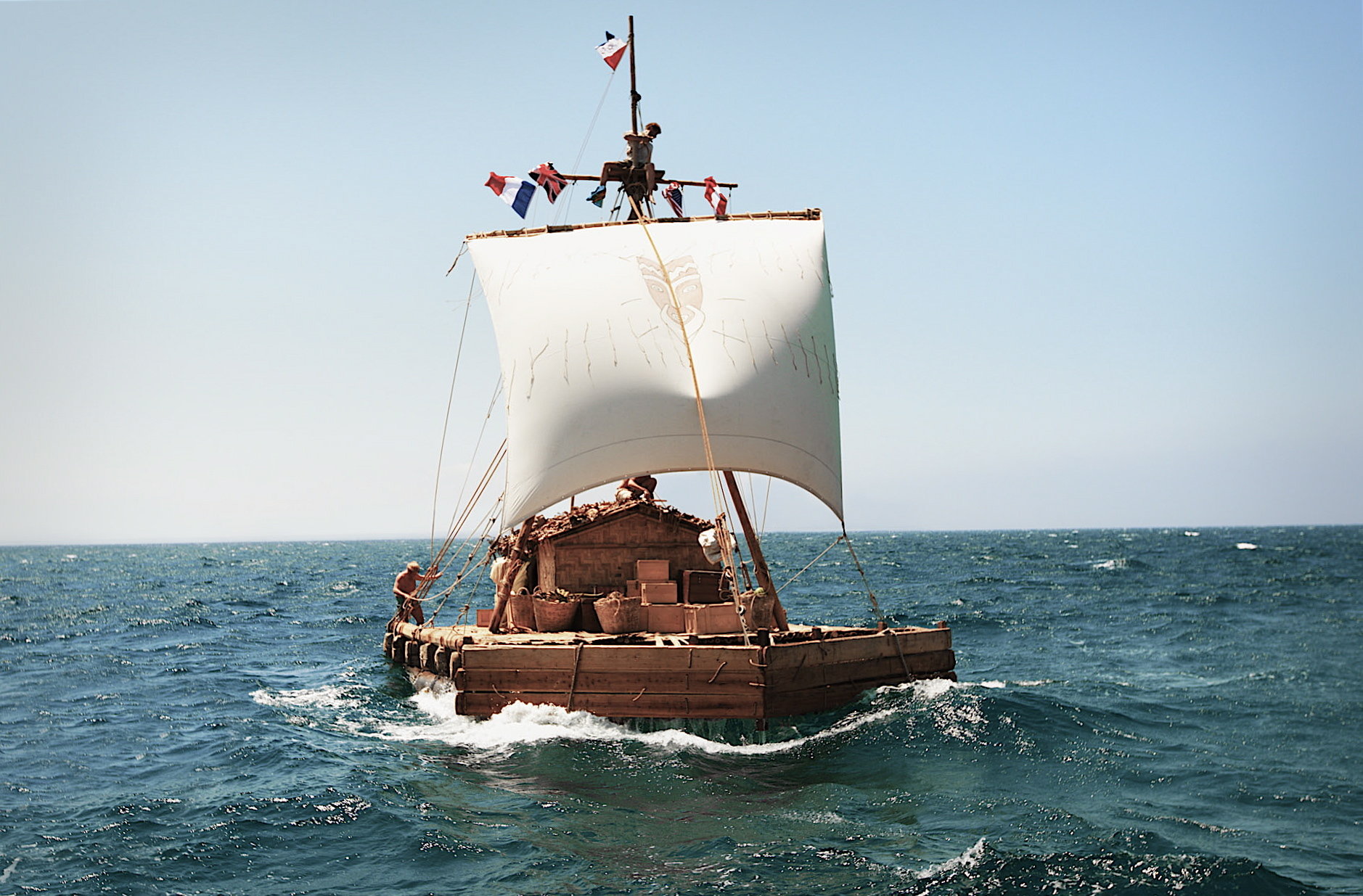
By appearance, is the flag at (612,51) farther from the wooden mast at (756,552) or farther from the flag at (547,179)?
the wooden mast at (756,552)

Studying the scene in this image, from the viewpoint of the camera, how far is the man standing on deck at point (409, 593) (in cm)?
2564

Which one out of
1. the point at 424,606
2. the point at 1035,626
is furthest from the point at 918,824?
the point at 424,606

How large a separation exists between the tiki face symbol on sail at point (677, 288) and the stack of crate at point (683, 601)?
457cm

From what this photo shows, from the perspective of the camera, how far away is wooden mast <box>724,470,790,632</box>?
690 inches

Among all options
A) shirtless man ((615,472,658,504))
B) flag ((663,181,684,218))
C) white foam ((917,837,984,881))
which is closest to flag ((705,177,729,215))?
flag ((663,181,684,218))

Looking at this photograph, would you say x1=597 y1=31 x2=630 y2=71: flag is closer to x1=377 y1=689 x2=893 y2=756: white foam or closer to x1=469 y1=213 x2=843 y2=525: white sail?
x1=469 y1=213 x2=843 y2=525: white sail

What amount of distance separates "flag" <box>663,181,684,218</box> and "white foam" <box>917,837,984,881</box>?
1728 cm

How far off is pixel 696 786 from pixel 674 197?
15.4m

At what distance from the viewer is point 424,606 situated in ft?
150

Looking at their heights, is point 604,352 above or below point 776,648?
above

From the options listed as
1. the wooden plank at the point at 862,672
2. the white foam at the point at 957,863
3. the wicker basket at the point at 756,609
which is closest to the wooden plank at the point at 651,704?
the wooden plank at the point at 862,672

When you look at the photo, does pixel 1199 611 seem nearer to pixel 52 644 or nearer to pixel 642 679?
pixel 642 679

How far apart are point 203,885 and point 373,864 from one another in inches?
63.6

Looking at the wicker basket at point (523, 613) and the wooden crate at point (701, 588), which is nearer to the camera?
the wicker basket at point (523, 613)
